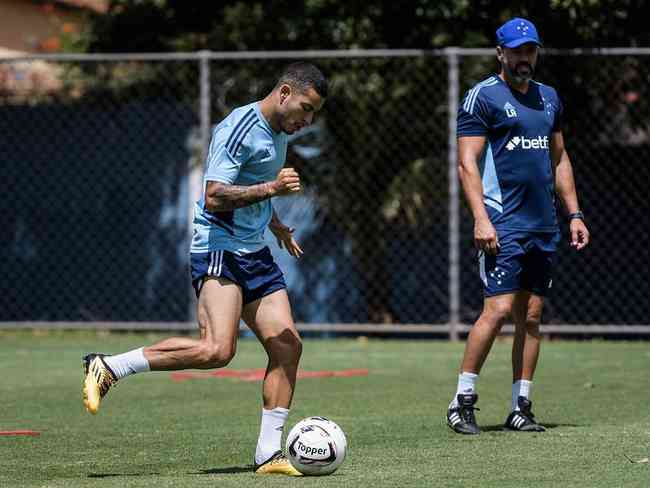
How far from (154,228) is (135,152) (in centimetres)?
88

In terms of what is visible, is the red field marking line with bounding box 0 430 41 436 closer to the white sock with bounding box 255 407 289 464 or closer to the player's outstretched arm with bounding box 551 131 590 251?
the white sock with bounding box 255 407 289 464

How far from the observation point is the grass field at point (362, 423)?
5.97 meters

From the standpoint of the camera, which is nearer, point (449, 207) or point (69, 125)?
point (449, 207)

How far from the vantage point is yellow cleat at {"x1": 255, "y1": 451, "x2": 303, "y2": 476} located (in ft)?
20.3

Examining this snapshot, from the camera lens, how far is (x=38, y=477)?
6.03 metres

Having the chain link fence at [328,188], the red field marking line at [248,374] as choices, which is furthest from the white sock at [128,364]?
the chain link fence at [328,188]

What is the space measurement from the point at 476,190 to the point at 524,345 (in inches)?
39.7

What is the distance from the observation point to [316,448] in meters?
6.05

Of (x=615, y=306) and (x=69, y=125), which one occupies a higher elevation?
(x=69, y=125)

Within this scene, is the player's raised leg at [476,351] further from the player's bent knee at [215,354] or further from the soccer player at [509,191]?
the player's bent knee at [215,354]

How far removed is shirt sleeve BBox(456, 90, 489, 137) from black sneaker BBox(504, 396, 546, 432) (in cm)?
153

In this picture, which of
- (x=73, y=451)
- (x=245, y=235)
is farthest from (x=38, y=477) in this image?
(x=245, y=235)

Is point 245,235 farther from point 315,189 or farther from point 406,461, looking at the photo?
point 315,189

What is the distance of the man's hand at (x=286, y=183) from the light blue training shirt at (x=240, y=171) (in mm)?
311
